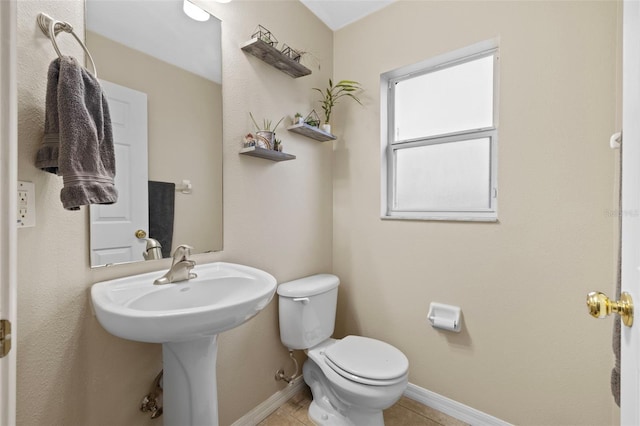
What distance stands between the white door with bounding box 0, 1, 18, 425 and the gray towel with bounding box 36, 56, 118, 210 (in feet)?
1.13

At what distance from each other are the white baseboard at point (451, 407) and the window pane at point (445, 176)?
1098 millimetres

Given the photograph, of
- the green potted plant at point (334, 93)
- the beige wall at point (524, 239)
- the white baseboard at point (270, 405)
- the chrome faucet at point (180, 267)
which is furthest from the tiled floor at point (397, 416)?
the green potted plant at point (334, 93)

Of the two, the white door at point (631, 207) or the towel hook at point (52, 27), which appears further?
the towel hook at point (52, 27)

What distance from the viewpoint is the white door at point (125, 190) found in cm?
104

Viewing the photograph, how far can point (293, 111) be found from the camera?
5.87 ft

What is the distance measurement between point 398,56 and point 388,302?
1.56 m

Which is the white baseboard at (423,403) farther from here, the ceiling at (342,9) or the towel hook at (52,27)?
the ceiling at (342,9)

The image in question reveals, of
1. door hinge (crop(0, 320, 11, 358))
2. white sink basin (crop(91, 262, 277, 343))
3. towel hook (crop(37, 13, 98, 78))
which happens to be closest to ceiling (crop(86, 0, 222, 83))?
towel hook (crop(37, 13, 98, 78))

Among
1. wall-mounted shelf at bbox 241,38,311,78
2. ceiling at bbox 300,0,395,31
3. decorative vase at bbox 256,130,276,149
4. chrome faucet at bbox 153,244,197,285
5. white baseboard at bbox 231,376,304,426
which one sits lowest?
white baseboard at bbox 231,376,304,426

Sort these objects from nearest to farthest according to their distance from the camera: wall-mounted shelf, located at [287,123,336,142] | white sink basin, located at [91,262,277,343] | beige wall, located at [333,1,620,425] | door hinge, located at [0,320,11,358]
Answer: door hinge, located at [0,320,11,358] → white sink basin, located at [91,262,277,343] → beige wall, located at [333,1,620,425] → wall-mounted shelf, located at [287,123,336,142]

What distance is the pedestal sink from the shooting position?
811 mm

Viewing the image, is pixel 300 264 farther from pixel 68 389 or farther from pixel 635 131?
pixel 635 131

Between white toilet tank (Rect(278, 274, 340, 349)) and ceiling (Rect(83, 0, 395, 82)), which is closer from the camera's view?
ceiling (Rect(83, 0, 395, 82))

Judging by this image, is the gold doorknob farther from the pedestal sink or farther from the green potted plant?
the green potted plant
